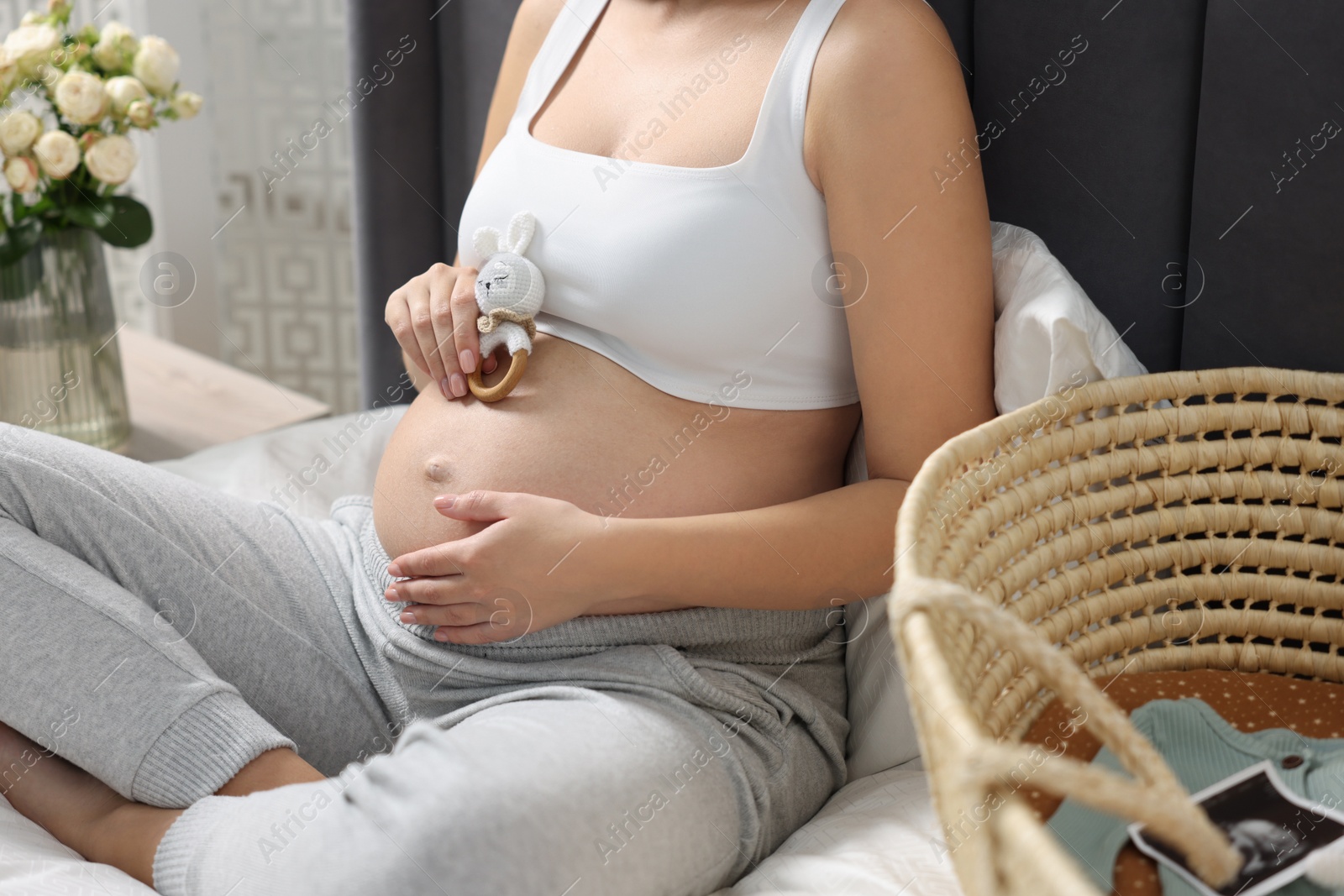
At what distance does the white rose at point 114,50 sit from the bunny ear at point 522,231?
67cm

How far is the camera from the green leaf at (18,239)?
123cm

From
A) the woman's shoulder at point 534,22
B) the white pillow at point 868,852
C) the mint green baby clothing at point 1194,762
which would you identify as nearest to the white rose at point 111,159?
the woman's shoulder at point 534,22

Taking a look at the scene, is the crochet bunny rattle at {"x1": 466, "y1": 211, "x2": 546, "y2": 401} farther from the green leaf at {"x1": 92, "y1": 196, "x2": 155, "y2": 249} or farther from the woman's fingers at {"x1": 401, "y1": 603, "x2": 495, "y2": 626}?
the green leaf at {"x1": 92, "y1": 196, "x2": 155, "y2": 249}

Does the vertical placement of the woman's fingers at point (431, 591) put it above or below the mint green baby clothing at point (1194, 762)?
above

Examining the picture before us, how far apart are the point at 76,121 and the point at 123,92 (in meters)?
0.06

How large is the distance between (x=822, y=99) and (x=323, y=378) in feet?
4.89

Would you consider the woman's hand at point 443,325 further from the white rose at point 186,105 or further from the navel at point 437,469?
the white rose at point 186,105

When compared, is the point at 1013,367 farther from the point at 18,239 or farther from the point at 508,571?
Answer: the point at 18,239

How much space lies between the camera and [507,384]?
34.3 inches

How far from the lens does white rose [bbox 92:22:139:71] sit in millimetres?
1252

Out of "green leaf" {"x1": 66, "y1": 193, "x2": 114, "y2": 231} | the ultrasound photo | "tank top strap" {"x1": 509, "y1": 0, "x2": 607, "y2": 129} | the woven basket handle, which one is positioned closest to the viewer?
the woven basket handle

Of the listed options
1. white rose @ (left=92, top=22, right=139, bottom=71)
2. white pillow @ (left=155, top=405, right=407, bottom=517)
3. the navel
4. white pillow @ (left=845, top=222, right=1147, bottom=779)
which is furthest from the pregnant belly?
white rose @ (left=92, top=22, right=139, bottom=71)

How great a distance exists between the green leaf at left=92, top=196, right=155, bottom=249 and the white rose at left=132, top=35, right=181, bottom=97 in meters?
0.13

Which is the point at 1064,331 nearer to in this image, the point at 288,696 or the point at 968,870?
the point at 968,870
